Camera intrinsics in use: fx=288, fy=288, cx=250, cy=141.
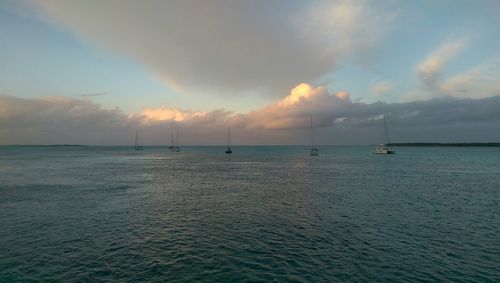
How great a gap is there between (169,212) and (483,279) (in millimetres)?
32131

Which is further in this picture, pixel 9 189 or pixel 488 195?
pixel 9 189

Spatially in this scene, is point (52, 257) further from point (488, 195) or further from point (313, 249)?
point (488, 195)

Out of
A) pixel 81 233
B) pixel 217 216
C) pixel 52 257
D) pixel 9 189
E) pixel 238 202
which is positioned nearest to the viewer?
pixel 52 257

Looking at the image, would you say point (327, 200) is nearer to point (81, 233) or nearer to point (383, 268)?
point (383, 268)

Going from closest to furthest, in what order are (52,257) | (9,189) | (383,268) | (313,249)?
(383,268) → (52,257) → (313,249) → (9,189)

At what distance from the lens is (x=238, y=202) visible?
144 ft

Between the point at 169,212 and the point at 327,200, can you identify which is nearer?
the point at 169,212

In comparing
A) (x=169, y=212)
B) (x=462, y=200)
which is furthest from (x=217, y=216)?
(x=462, y=200)

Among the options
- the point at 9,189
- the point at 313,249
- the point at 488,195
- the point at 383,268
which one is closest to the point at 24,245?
the point at 313,249

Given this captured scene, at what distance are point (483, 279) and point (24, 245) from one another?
3512 centimetres

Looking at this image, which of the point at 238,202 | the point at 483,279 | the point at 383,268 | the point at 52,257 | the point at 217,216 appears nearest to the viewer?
the point at 483,279

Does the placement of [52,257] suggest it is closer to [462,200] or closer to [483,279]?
[483,279]

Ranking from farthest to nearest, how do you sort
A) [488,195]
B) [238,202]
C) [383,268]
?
[488,195], [238,202], [383,268]

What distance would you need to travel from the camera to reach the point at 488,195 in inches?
1939
